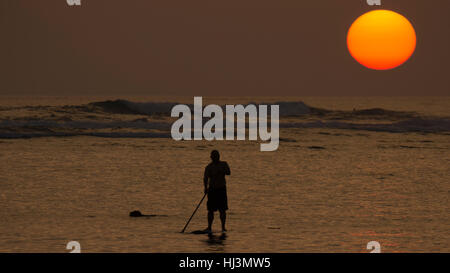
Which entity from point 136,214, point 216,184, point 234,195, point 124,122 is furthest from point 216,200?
point 124,122

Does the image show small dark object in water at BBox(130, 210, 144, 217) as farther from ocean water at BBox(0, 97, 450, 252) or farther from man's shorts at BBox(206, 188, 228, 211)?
man's shorts at BBox(206, 188, 228, 211)

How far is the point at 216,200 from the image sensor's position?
46.4ft

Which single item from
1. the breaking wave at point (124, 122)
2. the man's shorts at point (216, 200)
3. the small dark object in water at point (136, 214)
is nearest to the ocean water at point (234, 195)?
the small dark object in water at point (136, 214)

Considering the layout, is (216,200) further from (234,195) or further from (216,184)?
(234,195)

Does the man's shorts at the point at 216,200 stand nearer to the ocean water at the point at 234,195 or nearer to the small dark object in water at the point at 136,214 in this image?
the ocean water at the point at 234,195

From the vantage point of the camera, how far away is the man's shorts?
14117 mm

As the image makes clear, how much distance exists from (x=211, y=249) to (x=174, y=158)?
17233 millimetres

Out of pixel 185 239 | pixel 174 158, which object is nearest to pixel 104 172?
pixel 174 158

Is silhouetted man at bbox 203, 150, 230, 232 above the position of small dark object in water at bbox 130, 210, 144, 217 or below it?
above

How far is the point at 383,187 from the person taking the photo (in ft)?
67.8

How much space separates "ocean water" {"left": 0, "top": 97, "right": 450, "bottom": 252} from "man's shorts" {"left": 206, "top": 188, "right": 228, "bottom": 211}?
A: 0.55m

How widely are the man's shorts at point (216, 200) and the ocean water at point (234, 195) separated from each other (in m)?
0.55

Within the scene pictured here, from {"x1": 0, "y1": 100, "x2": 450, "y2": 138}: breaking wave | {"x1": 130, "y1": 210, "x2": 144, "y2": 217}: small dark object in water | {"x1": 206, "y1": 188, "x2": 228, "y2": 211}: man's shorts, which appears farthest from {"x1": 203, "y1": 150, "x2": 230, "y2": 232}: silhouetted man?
{"x1": 0, "y1": 100, "x2": 450, "y2": 138}: breaking wave
